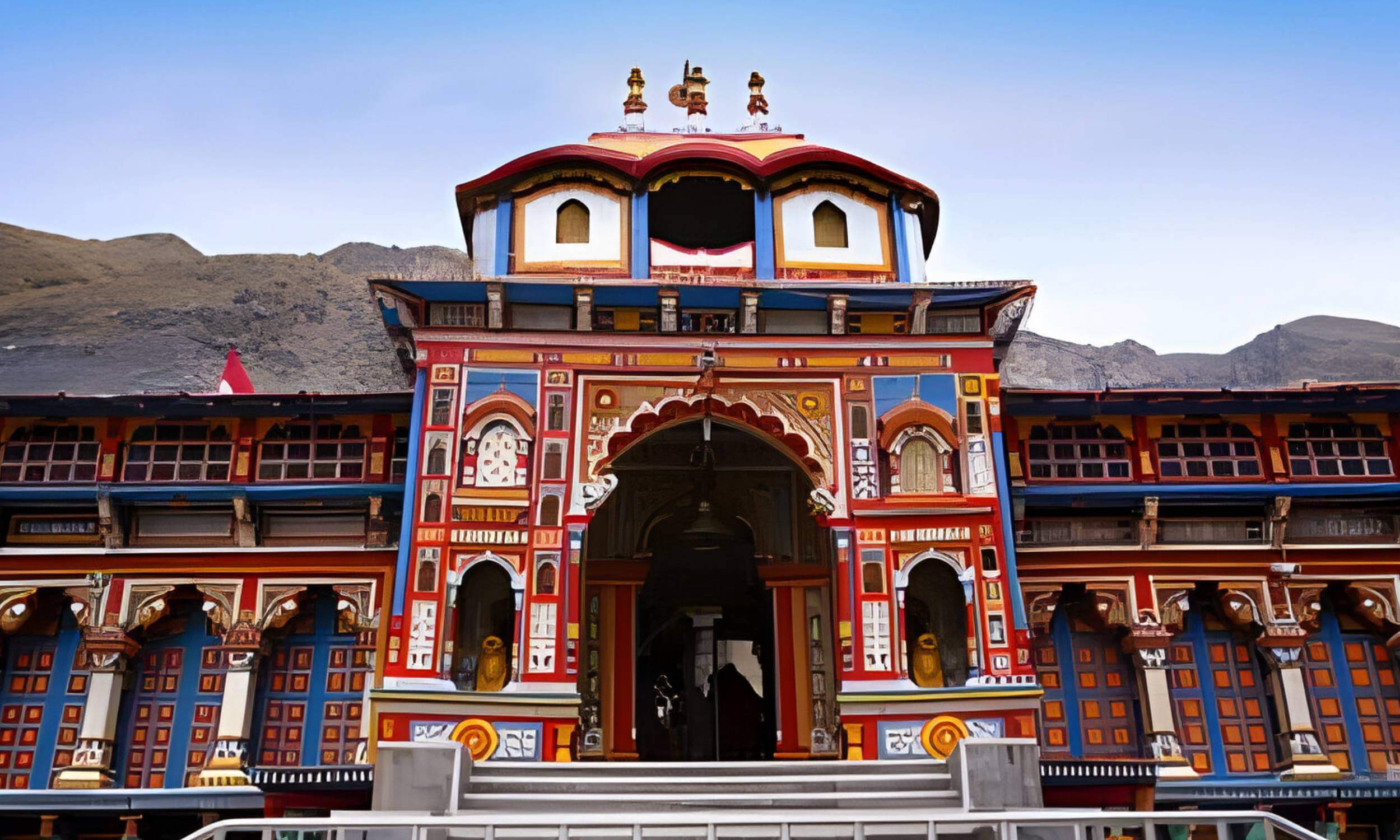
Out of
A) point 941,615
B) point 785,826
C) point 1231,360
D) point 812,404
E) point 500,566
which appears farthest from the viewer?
point 1231,360

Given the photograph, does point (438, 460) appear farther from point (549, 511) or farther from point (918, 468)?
point (918, 468)

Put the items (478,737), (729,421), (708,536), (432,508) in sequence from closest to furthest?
(478,737) < (432,508) < (729,421) < (708,536)

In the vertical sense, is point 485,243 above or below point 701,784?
above

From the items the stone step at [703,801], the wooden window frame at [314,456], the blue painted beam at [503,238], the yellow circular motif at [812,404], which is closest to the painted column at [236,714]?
the wooden window frame at [314,456]

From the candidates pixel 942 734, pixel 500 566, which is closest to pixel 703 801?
pixel 942 734

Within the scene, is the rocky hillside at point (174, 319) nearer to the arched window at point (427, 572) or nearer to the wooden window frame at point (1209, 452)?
the arched window at point (427, 572)

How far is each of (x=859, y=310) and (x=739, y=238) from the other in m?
3.33

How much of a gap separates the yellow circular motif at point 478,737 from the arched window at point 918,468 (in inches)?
247

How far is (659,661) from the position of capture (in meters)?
20.6

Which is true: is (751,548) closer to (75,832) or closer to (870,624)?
(870,624)

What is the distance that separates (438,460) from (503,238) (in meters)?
3.53

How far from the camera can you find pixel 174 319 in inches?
1673

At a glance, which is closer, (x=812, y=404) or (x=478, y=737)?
(x=478, y=737)

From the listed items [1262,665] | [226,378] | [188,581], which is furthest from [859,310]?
[226,378]
